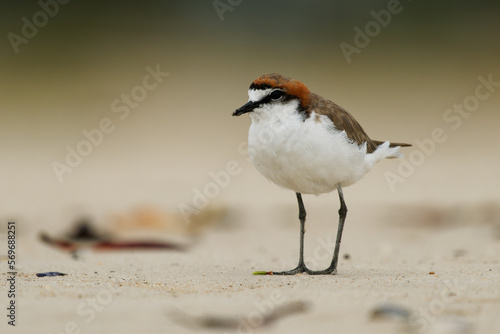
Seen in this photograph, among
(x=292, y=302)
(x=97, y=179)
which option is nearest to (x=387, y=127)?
(x=97, y=179)

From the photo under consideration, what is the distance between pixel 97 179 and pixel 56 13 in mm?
5381

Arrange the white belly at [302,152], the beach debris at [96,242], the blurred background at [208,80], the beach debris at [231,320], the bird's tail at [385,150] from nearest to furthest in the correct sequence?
the beach debris at [231,320] → the white belly at [302,152] → the bird's tail at [385,150] → the beach debris at [96,242] → the blurred background at [208,80]

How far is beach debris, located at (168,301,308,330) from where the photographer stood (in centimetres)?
302

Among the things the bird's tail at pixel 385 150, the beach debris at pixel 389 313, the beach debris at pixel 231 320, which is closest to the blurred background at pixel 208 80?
the bird's tail at pixel 385 150

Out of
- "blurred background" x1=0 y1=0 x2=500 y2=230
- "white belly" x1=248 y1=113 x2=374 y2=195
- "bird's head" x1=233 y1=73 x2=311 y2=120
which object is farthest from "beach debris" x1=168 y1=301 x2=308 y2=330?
"blurred background" x1=0 y1=0 x2=500 y2=230

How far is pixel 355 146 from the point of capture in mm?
4867

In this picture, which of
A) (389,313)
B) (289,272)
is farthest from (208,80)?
(389,313)

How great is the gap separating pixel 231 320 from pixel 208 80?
10532mm

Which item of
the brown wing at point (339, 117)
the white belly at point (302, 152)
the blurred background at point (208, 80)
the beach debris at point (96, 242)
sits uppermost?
the blurred background at point (208, 80)

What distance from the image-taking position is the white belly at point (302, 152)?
4535 millimetres

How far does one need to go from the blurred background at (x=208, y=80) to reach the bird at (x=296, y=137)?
487cm

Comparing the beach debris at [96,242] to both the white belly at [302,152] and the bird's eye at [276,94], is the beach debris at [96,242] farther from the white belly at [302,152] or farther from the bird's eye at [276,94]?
the bird's eye at [276,94]

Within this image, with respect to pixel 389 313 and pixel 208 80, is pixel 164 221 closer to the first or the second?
pixel 389 313

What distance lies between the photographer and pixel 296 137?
4527 mm
